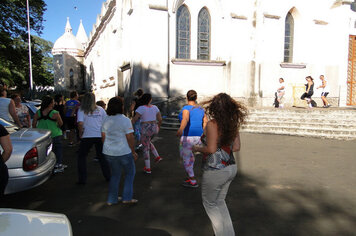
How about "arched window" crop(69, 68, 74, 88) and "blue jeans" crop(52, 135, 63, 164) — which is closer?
"blue jeans" crop(52, 135, 63, 164)

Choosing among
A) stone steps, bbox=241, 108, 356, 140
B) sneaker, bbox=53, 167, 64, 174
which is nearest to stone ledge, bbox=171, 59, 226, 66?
stone steps, bbox=241, 108, 356, 140

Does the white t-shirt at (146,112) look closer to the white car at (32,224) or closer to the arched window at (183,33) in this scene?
the white car at (32,224)

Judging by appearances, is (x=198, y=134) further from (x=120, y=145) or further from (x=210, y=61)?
(x=210, y=61)

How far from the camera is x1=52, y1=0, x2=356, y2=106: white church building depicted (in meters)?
13.2

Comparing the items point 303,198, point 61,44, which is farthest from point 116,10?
point 61,44

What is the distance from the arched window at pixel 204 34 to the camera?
14.7 m

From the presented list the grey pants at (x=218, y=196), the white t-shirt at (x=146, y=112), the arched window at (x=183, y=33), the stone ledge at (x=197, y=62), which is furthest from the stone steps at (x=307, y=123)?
the grey pants at (x=218, y=196)

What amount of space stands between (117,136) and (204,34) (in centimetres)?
1229

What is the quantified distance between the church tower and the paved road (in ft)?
120

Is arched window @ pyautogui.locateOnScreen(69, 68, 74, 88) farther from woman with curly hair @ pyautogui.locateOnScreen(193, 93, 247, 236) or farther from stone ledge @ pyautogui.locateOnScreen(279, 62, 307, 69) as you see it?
woman with curly hair @ pyautogui.locateOnScreen(193, 93, 247, 236)

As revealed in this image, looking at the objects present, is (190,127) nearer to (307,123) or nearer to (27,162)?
(27,162)

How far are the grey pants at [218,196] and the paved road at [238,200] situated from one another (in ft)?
1.90

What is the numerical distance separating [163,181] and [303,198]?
2.41 meters

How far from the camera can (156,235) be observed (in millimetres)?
3113
